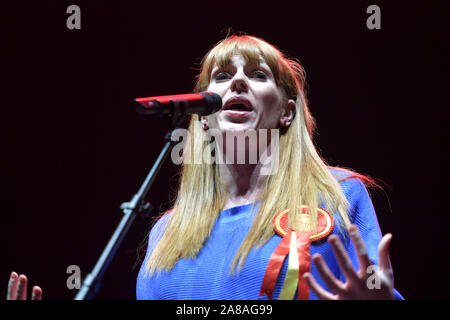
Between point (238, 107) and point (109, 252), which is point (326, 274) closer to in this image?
point (109, 252)

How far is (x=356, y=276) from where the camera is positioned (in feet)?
4.59

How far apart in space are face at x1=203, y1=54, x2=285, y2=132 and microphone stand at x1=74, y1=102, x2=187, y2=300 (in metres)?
Result: 0.56

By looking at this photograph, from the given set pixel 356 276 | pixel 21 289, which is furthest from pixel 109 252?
pixel 356 276

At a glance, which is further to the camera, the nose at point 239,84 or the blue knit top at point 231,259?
the nose at point 239,84

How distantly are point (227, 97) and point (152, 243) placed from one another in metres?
0.75

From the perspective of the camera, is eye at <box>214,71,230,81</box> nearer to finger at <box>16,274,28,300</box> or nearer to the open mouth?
the open mouth

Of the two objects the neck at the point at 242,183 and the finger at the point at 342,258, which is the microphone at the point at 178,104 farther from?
the finger at the point at 342,258

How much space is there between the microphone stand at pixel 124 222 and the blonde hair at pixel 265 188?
59cm

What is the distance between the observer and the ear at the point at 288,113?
90.4 inches

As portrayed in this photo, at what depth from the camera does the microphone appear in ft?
4.95

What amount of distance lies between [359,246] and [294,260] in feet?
1.58

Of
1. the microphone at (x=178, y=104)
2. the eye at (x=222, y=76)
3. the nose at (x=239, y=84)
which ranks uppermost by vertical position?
the eye at (x=222, y=76)

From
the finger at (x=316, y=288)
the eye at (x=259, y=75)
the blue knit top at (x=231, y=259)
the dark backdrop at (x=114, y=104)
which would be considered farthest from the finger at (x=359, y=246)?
the dark backdrop at (x=114, y=104)
